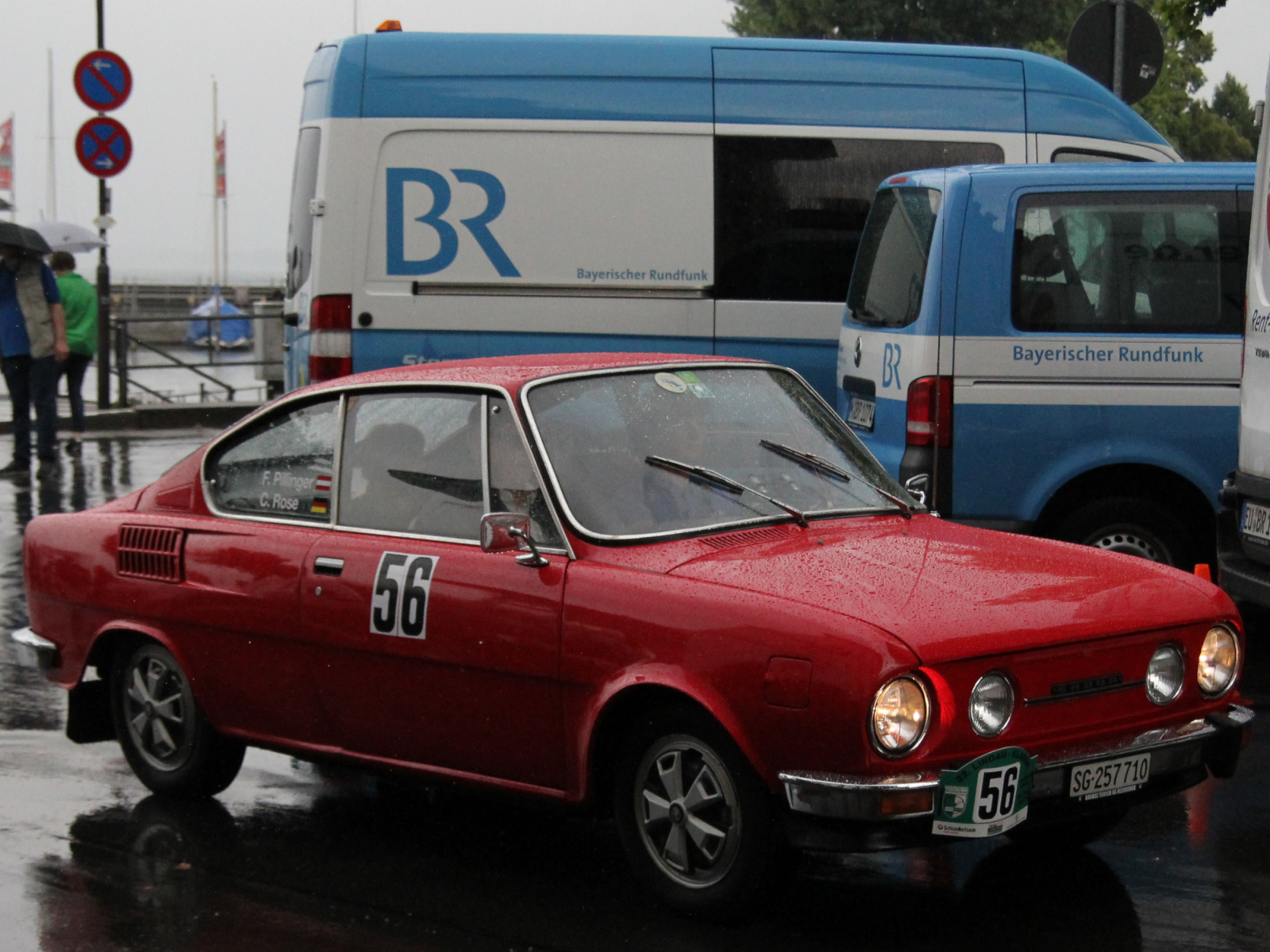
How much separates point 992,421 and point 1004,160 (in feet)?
9.80

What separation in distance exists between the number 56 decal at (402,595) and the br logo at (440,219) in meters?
4.90

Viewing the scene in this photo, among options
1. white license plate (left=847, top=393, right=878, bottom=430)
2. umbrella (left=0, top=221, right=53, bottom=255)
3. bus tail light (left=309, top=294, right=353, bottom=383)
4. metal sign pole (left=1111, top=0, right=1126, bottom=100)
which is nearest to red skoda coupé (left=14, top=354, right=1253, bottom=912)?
white license plate (left=847, top=393, right=878, bottom=430)

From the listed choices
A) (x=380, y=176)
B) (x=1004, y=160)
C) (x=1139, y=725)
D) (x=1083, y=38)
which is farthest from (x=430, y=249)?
(x=1139, y=725)

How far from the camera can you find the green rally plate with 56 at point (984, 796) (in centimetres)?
399

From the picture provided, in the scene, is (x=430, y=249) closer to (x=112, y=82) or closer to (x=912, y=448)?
(x=912, y=448)

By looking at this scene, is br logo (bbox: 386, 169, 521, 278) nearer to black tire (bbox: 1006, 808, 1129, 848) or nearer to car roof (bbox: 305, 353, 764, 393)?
car roof (bbox: 305, 353, 764, 393)

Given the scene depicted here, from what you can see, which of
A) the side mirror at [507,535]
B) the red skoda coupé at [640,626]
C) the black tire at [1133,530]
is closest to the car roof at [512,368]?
the red skoda coupé at [640,626]

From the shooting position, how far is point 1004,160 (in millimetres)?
10008

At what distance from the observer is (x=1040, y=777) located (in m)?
4.16

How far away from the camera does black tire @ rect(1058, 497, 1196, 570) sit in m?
7.72

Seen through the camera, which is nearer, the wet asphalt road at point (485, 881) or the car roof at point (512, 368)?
the wet asphalt road at point (485, 881)

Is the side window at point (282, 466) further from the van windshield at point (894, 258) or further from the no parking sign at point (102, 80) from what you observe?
the no parking sign at point (102, 80)

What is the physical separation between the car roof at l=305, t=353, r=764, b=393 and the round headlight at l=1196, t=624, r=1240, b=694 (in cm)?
165

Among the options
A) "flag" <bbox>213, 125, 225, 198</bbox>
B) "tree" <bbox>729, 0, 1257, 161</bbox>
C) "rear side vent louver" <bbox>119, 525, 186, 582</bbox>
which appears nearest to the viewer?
"rear side vent louver" <bbox>119, 525, 186, 582</bbox>
